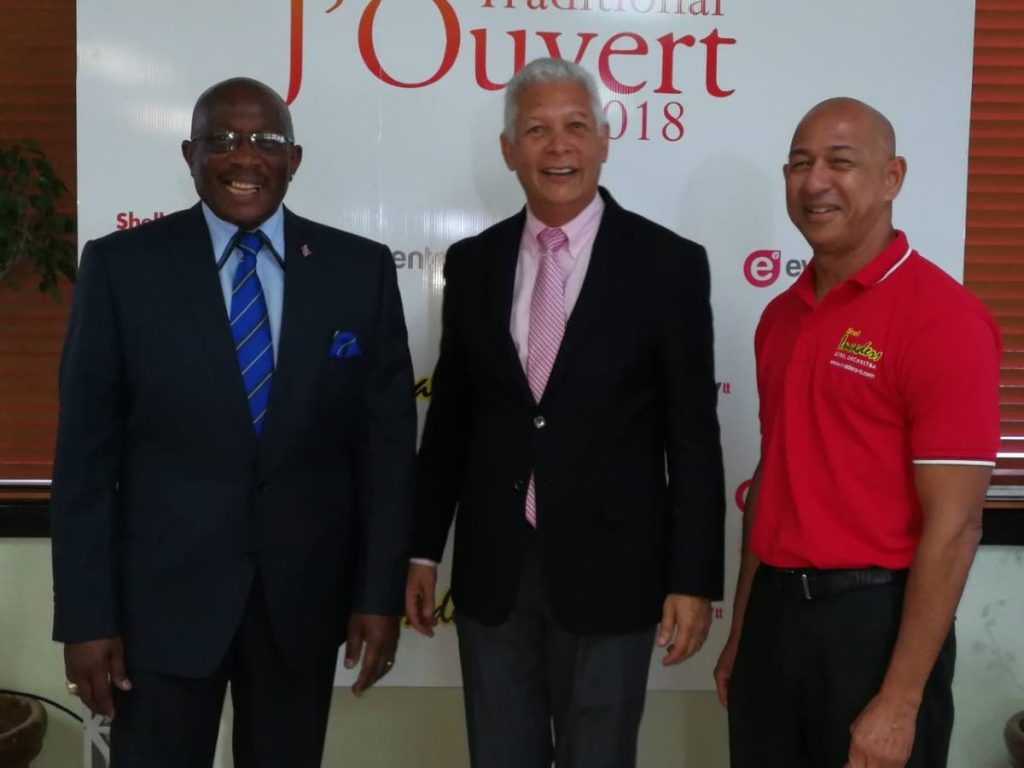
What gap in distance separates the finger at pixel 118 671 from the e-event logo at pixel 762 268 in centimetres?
157

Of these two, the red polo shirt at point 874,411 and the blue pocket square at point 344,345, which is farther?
the blue pocket square at point 344,345

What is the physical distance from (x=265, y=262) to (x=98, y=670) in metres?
0.69

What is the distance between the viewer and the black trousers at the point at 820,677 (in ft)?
4.86

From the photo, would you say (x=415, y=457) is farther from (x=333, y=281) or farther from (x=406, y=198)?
(x=406, y=198)

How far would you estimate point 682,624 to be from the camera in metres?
1.68

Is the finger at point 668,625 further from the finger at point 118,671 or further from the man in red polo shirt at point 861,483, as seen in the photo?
the finger at point 118,671

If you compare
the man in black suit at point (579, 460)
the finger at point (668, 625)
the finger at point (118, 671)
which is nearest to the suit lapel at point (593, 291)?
the man in black suit at point (579, 460)

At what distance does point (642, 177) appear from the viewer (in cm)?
234

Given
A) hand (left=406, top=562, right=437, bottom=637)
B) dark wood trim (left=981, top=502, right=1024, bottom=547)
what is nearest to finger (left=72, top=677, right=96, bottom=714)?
hand (left=406, top=562, right=437, bottom=637)

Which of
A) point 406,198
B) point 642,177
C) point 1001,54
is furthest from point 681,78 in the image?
point 1001,54

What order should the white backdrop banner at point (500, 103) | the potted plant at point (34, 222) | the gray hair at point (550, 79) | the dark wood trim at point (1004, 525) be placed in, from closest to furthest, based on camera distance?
the gray hair at point (550, 79) → the white backdrop banner at point (500, 103) → the potted plant at point (34, 222) → the dark wood trim at point (1004, 525)

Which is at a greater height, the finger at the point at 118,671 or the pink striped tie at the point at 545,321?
the pink striped tie at the point at 545,321

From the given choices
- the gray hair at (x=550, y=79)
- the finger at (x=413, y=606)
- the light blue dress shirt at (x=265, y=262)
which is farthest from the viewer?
the finger at (x=413, y=606)

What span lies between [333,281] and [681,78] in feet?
3.57
